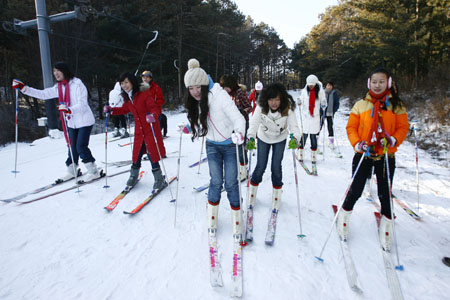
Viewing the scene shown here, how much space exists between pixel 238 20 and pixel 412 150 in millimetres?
31704

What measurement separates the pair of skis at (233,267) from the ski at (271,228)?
37 centimetres

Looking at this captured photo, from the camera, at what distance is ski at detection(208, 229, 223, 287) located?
2359 mm

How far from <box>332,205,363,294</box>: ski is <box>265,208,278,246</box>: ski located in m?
0.81

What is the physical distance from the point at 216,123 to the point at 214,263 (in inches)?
60.7

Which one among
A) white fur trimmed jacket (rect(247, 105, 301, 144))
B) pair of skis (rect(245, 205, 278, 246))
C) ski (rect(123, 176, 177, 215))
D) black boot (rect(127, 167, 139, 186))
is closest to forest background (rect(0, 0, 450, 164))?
white fur trimmed jacket (rect(247, 105, 301, 144))

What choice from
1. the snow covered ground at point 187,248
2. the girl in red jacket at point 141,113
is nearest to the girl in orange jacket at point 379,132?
the snow covered ground at point 187,248

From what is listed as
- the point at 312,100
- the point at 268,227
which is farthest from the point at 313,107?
the point at 268,227

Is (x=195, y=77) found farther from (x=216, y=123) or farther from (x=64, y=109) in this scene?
(x=64, y=109)

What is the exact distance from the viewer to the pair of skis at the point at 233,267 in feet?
7.48

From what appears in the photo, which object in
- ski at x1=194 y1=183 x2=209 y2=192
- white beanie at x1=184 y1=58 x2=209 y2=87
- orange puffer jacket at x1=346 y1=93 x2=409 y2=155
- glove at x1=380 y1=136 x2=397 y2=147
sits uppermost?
white beanie at x1=184 y1=58 x2=209 y2=87

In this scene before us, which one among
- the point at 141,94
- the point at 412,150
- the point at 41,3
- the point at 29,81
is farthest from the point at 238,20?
the point at 141,94

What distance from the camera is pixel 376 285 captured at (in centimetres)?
236

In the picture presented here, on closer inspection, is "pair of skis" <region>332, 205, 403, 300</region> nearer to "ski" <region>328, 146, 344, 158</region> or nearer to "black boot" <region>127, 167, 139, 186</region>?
"black boot" <region>127, 167, 139, 186</region>

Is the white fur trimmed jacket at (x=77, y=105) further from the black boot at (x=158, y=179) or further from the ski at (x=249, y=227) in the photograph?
the ski at (x=249, y=227)
